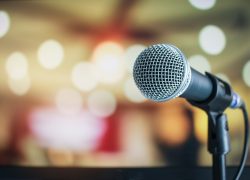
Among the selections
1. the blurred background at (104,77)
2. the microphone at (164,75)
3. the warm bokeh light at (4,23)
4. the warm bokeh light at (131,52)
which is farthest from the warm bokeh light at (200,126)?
the warm bokeh light at (4,23)

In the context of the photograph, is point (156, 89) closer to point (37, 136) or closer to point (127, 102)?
point (127, 102)

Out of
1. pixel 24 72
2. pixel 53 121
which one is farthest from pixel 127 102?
pixel 24 72

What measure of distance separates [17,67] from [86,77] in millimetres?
228

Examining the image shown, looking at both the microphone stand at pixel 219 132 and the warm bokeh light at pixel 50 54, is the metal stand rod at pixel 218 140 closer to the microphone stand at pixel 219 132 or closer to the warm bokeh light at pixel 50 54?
the microphone stand at pixel 219 132

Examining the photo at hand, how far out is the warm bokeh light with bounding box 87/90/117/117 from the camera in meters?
1.09

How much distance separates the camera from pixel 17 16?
114 cm

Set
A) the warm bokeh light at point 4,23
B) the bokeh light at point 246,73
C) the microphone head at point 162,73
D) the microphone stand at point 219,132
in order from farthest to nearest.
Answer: the warm bokeh light at point 4,23 → the bokeh light at point 246,73 → the microphone stand at point 219,132 → the microphone head at point 162,73

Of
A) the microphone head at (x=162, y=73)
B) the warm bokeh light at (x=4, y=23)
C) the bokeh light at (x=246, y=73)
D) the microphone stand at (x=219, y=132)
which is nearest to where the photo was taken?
the microphone head at (x=162, y=73)

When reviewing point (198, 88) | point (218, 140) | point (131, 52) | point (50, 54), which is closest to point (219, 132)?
point (218, 140)

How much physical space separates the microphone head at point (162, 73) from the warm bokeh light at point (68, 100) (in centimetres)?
59

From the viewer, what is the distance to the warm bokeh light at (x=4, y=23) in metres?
1.14

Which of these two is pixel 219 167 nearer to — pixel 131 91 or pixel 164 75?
pixel 164 75

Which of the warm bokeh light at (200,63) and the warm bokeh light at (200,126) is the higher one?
the warm bokeh light at (200,63)

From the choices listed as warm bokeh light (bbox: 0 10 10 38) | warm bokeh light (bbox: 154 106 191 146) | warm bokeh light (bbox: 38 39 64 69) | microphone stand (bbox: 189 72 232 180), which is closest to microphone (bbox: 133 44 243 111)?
microphone stand (bbox: 189 72 232 180)
